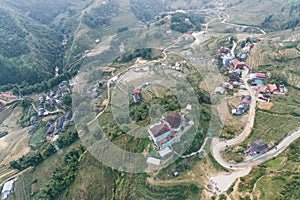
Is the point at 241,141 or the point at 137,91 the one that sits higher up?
the point at 241,141

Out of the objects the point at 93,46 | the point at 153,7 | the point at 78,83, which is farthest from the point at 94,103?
the point at 153,7

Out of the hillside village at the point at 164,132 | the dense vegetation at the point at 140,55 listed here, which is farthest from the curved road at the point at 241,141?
the dense vegetation at the point at 140,55

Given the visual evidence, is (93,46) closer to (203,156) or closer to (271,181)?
(203,156)

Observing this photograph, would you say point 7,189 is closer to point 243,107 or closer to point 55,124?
point 55,124

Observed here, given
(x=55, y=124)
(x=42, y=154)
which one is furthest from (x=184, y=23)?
(x=42, y=154)

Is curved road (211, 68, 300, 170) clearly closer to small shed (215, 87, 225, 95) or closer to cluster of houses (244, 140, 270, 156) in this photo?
cluster of houses (244, 140, 270, 156)

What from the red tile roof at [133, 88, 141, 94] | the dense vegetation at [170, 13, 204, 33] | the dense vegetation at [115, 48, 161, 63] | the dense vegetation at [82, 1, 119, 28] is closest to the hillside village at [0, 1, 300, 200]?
the red tile roof at [133, 88, 141, 94]

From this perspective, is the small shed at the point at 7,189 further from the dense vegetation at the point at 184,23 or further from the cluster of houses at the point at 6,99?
the dense vegetation at the point at 184,23
